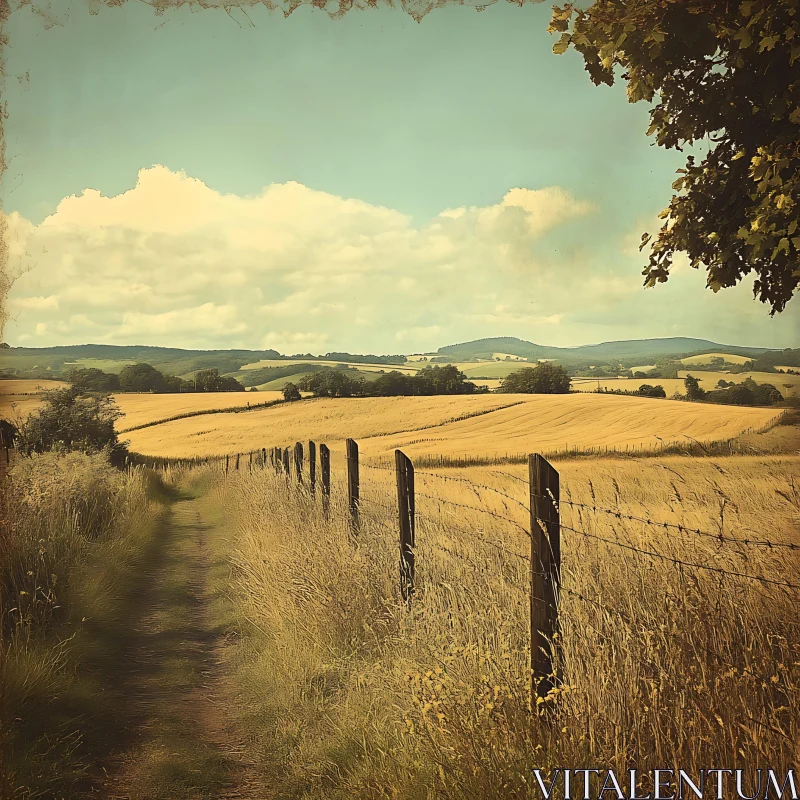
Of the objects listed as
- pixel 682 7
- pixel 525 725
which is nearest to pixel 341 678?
pixel 525 725

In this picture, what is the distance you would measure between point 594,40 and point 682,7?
62 cm

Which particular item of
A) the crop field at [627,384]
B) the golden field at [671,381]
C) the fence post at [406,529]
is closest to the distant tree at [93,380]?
the fence post at [406,529]

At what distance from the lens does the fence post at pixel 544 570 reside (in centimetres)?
327

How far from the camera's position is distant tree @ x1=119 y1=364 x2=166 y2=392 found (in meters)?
17.9

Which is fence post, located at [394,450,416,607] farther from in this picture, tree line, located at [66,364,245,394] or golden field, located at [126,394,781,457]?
golden field, located at [126,394,781,457]

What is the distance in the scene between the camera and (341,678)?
466 cm

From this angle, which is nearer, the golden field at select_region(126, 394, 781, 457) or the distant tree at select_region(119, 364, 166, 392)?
the distant tree at select_region(119, 364, 166, 392)

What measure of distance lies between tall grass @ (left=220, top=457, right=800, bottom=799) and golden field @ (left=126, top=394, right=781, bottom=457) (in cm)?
2064

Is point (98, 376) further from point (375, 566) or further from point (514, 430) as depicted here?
point (514, 430)

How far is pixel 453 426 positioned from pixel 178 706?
96.7ft

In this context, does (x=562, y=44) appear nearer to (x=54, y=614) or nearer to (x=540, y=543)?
(x=540, y=543)

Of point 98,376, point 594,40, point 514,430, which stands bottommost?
point 514,430

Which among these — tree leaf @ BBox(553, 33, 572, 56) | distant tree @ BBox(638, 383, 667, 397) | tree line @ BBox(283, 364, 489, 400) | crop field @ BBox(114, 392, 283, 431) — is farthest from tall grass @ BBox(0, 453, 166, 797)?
distant tree @ BBox(638, 383, 667, 397)

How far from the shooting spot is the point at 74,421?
1700cm
